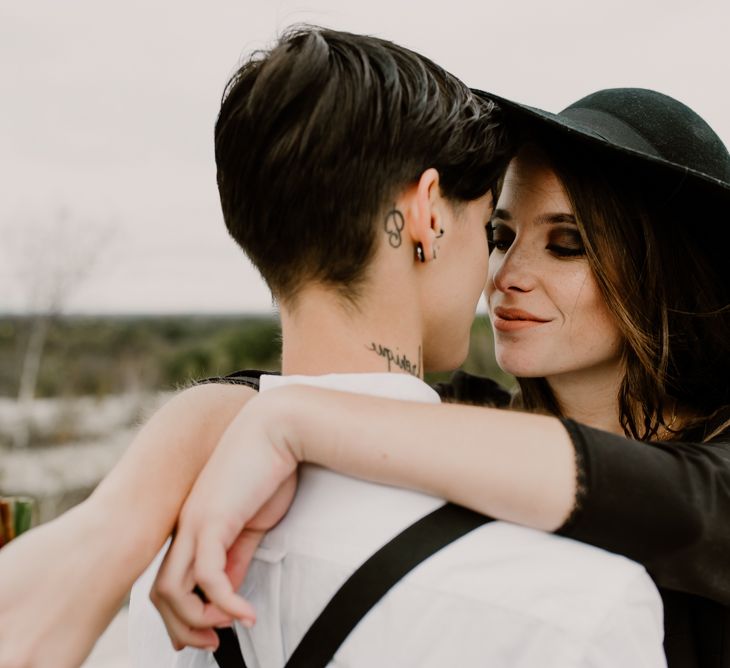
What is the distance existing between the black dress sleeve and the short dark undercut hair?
0.53 meters

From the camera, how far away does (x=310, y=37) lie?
4.48 feet

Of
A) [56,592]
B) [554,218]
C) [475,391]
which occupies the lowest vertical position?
[475,391]

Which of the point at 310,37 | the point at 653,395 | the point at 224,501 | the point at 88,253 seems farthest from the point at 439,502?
the point at 88,253

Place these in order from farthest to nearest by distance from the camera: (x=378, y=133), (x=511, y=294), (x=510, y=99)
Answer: (x=511, y=294) → (x=510, y=99) → (x=378, y=133)

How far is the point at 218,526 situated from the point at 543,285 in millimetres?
1327

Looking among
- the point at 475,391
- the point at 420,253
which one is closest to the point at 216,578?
the point at 420,253

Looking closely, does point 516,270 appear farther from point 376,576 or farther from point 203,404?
point 376,576

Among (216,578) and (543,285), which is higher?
(543,285)

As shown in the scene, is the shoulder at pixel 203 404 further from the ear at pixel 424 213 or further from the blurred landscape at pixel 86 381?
the blurred landscape at pixel 86 381

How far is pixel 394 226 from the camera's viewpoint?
1.38m

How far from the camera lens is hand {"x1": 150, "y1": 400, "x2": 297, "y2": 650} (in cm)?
112

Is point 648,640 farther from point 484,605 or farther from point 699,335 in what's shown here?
point 699,335

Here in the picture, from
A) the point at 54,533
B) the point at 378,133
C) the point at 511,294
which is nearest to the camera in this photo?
the point at 54,533

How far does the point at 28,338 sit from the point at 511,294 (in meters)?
23.4
